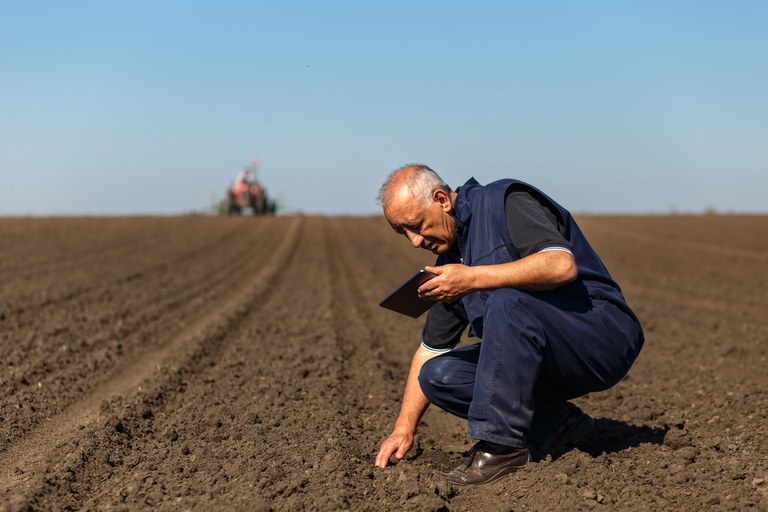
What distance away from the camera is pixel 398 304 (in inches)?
148

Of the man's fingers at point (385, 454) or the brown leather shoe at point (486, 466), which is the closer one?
the brown leather shoe at point (486, 466)

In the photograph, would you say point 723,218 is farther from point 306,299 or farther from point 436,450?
point 436,450

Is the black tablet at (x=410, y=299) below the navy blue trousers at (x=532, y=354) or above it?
above

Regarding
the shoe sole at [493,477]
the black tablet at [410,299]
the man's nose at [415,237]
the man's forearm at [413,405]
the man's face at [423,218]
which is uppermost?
the man's face at [423,218]

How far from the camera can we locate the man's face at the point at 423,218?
3.55 meters

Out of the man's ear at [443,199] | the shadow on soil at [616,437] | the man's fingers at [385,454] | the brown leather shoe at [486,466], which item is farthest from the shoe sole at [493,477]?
the man's ear at [443,199]

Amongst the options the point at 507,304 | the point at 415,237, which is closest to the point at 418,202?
the point at 415,237

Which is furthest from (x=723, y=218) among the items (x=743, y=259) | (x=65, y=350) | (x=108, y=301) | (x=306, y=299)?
(x=65, y=350)

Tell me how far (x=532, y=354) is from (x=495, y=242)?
476 mm

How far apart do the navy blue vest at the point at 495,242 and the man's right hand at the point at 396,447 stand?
0.66 m

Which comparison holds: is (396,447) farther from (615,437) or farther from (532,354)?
(615,437)

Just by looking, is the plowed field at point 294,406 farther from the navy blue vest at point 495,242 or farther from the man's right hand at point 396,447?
the navy blue vest at point 495,242

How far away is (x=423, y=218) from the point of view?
11.8 feet

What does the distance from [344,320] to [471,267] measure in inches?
255
